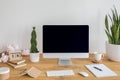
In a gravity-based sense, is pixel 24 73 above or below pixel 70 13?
below

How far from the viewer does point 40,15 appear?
6.41 feet

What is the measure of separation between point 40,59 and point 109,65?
0.76m

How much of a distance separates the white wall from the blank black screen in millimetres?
307

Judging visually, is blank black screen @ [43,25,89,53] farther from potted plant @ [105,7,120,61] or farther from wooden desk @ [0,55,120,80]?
potted plant @ [105,7,120,61]

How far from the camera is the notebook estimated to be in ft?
4.70

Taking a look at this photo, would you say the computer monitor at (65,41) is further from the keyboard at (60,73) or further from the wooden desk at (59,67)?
the keyboard at (60,73)

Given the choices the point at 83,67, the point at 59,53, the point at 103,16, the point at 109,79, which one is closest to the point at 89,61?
the point at 83,67

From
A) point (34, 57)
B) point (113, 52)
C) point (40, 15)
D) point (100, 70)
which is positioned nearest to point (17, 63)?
point (34, 57)

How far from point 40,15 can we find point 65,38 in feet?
1.57

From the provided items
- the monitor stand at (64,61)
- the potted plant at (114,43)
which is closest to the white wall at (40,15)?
the potted plant at (114,43)

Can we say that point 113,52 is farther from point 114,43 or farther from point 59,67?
point 59,67

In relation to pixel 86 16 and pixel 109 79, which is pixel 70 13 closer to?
pixel 86 16

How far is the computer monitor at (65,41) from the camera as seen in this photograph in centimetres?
169

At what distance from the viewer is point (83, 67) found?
5.30ft
